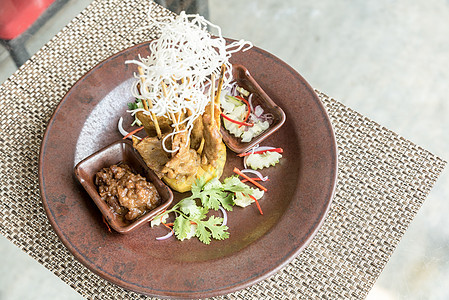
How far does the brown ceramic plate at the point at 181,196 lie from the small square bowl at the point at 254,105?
9 centimetres

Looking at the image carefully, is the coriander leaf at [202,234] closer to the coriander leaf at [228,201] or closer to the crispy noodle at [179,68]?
the coriander leaf at [228,201]

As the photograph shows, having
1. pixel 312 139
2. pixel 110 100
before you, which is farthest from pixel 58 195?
pixel 312 139

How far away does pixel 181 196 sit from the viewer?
5.77 feet

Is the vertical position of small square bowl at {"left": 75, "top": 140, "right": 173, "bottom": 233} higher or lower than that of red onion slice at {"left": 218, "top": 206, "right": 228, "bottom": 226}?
higher

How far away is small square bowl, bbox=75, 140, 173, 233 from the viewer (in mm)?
1524

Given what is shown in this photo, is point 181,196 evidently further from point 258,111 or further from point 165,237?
point 258,111

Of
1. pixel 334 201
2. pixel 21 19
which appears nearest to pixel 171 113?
pixel 334 201

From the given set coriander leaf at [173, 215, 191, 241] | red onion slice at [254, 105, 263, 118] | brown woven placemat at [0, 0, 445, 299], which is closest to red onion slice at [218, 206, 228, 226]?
coriander leaf at [173, 215, 191, 241]

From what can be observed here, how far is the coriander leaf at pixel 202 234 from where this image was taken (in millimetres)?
1636

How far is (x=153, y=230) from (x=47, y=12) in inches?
51.3

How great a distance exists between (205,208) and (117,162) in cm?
35

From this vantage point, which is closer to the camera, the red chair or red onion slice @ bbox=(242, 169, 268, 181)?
red onion slice @ bbox=(242, 169, 268, 181)

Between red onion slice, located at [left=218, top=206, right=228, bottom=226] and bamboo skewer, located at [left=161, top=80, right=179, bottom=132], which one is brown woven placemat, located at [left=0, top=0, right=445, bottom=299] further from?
bamboo skewer, located at [left=161, top=80, right=179, bottom=132]

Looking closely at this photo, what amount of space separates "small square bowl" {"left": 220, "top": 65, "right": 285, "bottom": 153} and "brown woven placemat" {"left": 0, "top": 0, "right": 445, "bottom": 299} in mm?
403
